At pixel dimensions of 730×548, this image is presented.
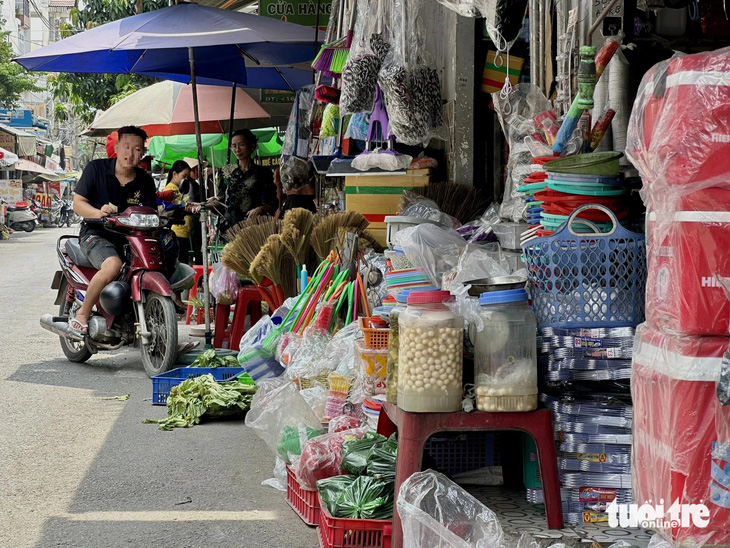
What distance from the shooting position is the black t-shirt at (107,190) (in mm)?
7512

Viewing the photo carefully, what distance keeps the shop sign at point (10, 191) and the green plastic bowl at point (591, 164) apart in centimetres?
3609

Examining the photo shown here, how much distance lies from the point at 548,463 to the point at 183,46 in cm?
505

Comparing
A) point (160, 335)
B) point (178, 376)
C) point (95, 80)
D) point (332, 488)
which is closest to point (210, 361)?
point (178, 376)

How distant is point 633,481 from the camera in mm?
2875

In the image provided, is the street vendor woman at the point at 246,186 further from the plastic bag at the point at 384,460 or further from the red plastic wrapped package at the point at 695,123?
the red plastic wrapped package at the point at 695,123

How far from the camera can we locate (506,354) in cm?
313

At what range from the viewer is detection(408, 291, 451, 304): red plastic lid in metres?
3.18

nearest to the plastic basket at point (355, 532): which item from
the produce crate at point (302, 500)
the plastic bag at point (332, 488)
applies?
the plastic bag at point (332, 488)

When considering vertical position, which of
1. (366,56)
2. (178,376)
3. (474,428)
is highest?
(366,56)

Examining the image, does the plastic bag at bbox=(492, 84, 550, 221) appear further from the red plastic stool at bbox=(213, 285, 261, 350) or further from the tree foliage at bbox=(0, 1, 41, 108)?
the tree foliage at bbox=(0, 1, 41, 108)

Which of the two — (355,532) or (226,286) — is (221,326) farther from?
(355,532)

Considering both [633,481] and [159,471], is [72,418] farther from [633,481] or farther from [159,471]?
[633,481]

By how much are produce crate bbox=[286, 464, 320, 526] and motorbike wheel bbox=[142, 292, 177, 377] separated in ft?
9.51

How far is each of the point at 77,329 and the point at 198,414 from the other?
2.09 m
